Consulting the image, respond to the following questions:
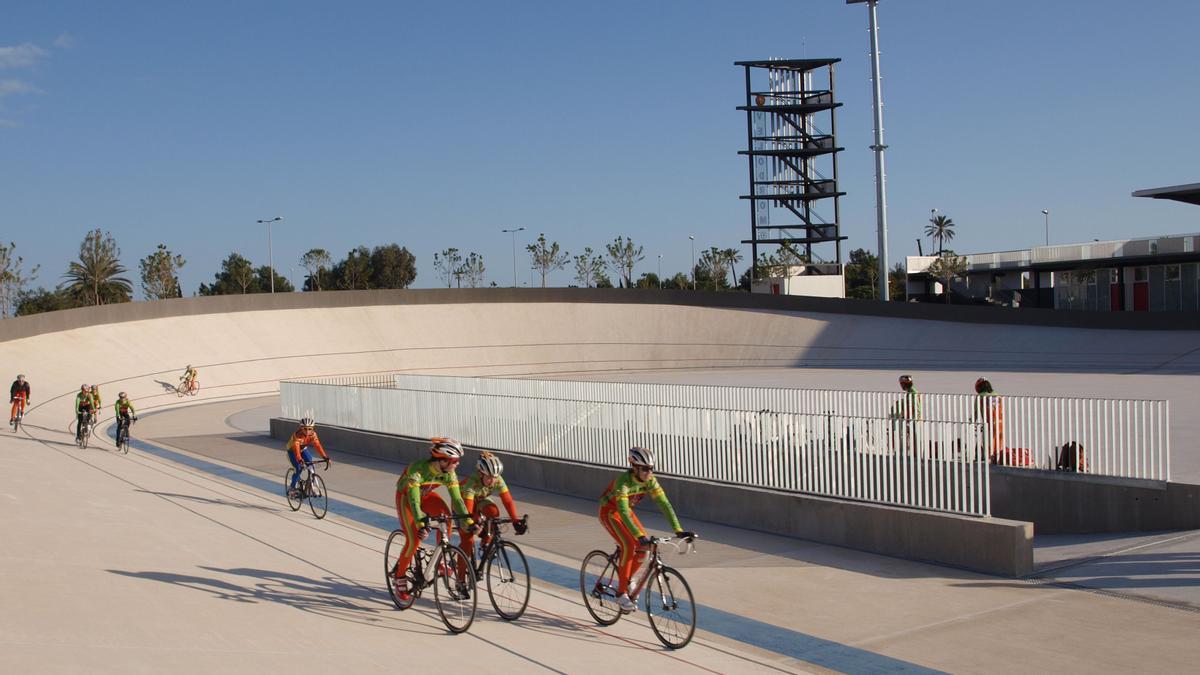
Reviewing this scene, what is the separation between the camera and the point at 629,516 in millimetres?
8203

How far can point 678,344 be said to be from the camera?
5344 centimetres

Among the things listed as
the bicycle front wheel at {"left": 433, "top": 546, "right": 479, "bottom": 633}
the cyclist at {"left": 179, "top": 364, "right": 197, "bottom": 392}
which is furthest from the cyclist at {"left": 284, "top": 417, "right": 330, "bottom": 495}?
the cyclist at {"left": 179, "top": 364, "right": 197, "bottom": 392}

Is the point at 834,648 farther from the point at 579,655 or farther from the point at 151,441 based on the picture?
the point at 151,441

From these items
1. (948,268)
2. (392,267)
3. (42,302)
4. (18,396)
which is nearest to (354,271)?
(392,267)

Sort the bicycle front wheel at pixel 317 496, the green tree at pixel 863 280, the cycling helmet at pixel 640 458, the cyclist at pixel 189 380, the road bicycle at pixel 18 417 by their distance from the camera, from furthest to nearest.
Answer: the green tree at pixel 863 280, the cyclist at pixel 189 380, the road bicycle at pixel 18 417, the bicycle front wheel at pixel 317 496, the cycling helmet at pixel 640 458

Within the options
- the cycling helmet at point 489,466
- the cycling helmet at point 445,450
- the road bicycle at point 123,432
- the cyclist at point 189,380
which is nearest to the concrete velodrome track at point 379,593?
the road bicycle at point 123,432

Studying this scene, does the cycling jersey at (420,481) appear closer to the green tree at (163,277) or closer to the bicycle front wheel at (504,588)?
the bicycle front wheel at (504,588)

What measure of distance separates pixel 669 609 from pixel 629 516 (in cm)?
77

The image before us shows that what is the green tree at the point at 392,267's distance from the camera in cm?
13112

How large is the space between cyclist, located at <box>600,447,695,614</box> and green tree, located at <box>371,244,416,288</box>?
4912 inches

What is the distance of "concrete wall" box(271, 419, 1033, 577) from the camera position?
1037 cm

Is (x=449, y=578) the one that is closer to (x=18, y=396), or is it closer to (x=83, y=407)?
(x=83, y=407)

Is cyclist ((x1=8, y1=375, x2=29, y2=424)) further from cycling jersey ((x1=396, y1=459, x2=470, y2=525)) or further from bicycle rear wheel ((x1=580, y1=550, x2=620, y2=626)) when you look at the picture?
bicycle rear wheel ((x1=580, y1=550, x2=620, y2=626))

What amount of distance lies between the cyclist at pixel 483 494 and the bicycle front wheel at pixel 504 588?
18 cm
